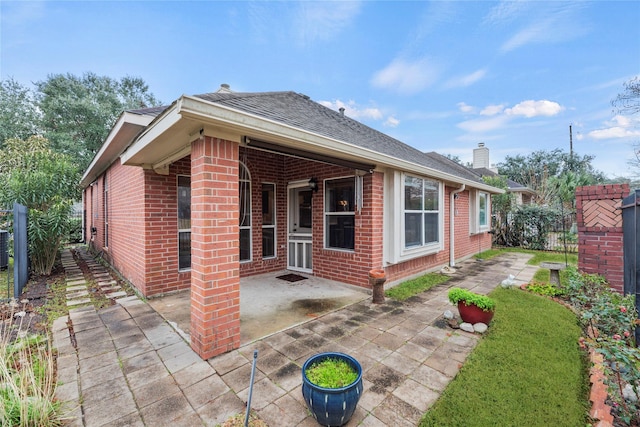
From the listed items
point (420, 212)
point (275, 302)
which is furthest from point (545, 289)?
point (275, 302)

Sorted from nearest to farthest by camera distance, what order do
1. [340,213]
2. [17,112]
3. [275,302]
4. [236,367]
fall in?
[236,367] → [275,302] → [340,213] → [17,112]

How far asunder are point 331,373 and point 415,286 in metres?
4.18

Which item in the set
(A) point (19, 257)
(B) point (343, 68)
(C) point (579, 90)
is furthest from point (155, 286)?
(C) point (579, 90)

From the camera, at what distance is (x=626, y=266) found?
349cm

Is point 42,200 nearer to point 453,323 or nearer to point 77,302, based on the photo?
point 77,302

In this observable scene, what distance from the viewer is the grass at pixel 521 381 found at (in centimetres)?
203

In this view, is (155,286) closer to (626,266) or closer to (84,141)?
(626,266)

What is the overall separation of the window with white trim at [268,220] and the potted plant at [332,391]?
4573mm

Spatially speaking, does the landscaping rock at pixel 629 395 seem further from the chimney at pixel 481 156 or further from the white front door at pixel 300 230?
the chimney at pixel 481 156

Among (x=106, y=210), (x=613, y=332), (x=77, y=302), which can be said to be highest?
(x=106, y=210)

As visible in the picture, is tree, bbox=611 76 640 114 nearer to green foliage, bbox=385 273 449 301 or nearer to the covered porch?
green foliage, bbox=385 273 449 301

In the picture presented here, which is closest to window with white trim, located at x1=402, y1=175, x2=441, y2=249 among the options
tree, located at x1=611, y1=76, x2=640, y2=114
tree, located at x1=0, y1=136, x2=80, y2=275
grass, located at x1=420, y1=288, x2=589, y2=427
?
grass, located at x1=420, y1=288, x2=589, y2=427

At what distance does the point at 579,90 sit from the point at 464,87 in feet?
21.1

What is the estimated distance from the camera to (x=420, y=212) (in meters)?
6.08
